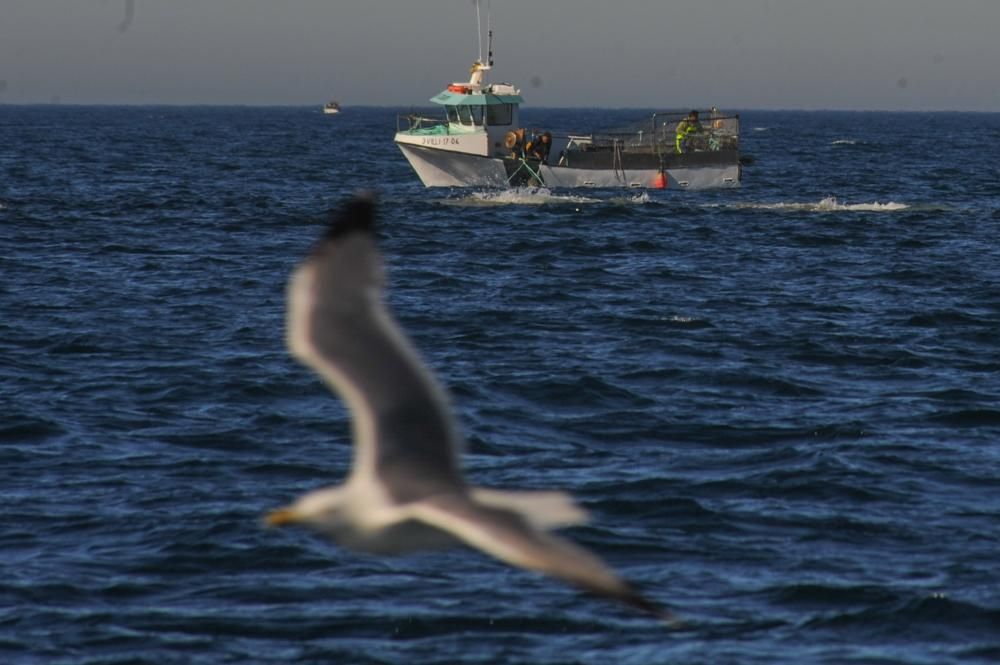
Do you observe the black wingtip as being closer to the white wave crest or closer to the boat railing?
the white wave crest

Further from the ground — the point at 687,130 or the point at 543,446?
the point at 687,130

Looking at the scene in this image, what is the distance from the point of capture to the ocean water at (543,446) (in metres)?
15.1

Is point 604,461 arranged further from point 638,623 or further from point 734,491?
point 638,623

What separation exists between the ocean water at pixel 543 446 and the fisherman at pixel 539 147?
10935 mm

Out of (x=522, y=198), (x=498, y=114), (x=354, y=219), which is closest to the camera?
(x=354, y=219)

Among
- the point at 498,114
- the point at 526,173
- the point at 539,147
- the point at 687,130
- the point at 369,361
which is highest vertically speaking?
the point at 369,361

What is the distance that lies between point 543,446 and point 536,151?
37924 mm

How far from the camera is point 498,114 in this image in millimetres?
59812

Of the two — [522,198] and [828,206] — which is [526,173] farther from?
[828,206]

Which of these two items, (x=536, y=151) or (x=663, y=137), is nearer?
(x=536, y=151)

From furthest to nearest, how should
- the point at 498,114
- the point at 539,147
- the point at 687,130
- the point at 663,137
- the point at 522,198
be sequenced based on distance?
the point at 663,137
the point at 687,130
the point at 498,114
the point at 539,147
the point at 522,198

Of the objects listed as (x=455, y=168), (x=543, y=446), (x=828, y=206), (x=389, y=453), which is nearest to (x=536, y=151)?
(x=455, y=168)

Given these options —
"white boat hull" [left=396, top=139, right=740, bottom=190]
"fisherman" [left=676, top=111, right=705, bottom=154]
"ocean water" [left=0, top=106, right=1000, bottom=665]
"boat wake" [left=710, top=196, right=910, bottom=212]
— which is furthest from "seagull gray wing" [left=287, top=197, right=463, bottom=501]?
"fisherman" [left=676, top=111, right=705, bottom=154]

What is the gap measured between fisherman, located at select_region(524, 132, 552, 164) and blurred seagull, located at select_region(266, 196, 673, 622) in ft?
172
